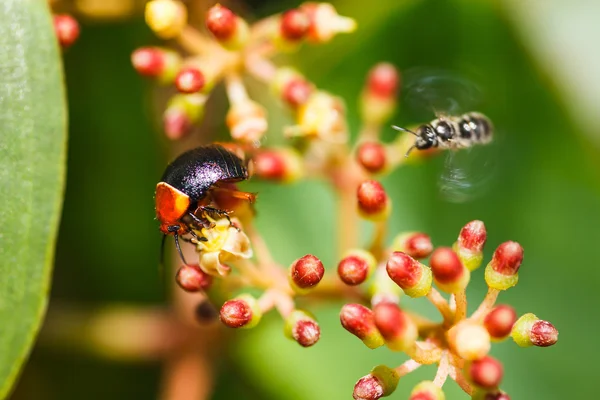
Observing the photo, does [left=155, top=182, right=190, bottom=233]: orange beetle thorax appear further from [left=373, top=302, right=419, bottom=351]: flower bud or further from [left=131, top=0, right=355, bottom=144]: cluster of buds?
[left=373, top=302, right=419, bottom=351]: flower bud

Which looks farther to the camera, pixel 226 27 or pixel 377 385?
pixel 226 27

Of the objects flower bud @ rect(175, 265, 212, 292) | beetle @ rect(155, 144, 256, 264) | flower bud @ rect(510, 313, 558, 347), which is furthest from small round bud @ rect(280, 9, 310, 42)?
flower bud @ rect(510, 313, 558, 347)

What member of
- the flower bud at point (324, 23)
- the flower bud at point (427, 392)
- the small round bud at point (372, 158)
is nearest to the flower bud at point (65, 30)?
the flower bud at point (324, 23)

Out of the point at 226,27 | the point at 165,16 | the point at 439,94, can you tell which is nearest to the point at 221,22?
the point at 226,27

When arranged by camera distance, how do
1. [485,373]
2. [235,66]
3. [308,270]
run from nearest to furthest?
1. [485,373]
2. [308,270]
3. [235,66]

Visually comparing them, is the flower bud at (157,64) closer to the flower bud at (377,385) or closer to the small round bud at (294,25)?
the small round bud at (294,25)

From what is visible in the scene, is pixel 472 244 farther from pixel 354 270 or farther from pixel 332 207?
pixel 332 207

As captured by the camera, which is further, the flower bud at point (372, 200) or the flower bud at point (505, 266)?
the flower bud at point (372, 200)
